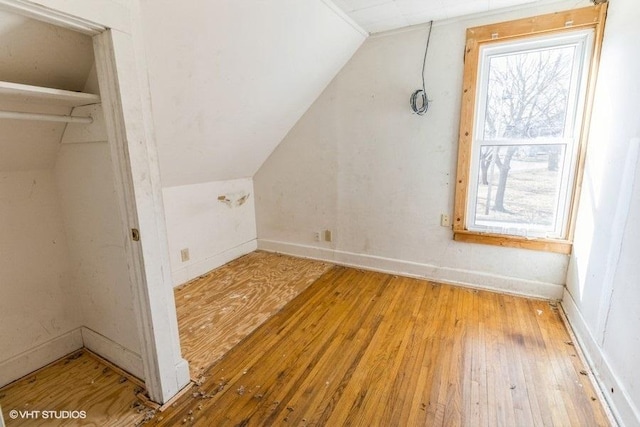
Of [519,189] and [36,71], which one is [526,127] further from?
[36,71]

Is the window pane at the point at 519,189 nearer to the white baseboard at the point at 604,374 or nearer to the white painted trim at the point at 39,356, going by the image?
the white baseboard at the point at 604,374

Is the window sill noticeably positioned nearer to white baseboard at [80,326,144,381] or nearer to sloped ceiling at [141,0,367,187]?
sloped ceiling at [141,0,367,187]

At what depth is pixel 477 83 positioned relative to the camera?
2.51 m

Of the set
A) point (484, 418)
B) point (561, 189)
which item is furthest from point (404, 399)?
point (561, 189)

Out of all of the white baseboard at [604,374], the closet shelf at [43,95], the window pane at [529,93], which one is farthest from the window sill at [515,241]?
the closet shelf at [43,95]

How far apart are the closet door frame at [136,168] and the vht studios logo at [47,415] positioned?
12.6 inches

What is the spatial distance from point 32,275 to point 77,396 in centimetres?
73

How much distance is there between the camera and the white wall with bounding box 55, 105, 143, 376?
155cm

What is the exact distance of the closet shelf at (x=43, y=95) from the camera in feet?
3.71

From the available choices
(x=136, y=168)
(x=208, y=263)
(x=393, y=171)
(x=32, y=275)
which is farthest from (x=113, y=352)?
(x=393, y=171)

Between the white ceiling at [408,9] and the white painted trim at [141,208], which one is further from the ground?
the white ceiling at [408,9]

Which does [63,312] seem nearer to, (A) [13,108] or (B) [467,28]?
(A) [13,108]

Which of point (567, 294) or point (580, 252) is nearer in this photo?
point (580, 252)

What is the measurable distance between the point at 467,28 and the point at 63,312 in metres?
3.49
